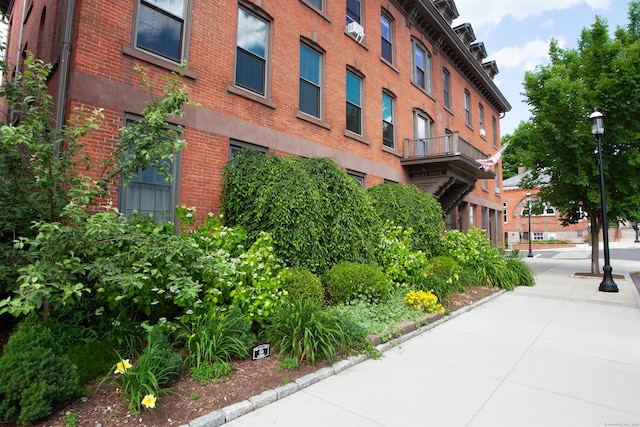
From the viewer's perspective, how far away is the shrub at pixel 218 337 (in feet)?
12.4

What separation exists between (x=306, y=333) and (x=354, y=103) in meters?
8.90

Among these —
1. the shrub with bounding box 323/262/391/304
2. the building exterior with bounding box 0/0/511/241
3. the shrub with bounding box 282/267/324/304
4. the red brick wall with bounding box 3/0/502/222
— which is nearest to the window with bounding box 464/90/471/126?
the building exterior with bounding box 0/0/511/241

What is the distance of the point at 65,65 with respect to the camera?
17.8ft

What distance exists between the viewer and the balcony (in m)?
12.2

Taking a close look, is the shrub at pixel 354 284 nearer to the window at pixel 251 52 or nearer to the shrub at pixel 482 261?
the shrub at pixel 482 261

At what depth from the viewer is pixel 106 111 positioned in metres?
5.71

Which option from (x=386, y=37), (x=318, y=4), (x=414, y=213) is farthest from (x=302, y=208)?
(x=386, y=37)

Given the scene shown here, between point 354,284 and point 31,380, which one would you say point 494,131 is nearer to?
point 354,284

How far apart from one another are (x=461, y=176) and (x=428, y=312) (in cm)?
859

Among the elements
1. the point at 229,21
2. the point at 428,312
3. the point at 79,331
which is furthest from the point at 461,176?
the point at 79,331

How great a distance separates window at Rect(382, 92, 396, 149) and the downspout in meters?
9.34

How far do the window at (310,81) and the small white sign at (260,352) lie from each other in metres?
6.94

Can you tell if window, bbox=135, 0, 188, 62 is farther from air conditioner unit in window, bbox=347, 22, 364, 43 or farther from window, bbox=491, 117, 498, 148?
window, bbox=491, 117, 498, 148

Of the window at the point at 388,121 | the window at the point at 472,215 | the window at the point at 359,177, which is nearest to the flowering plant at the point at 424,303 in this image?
the window at the point at 359,177
